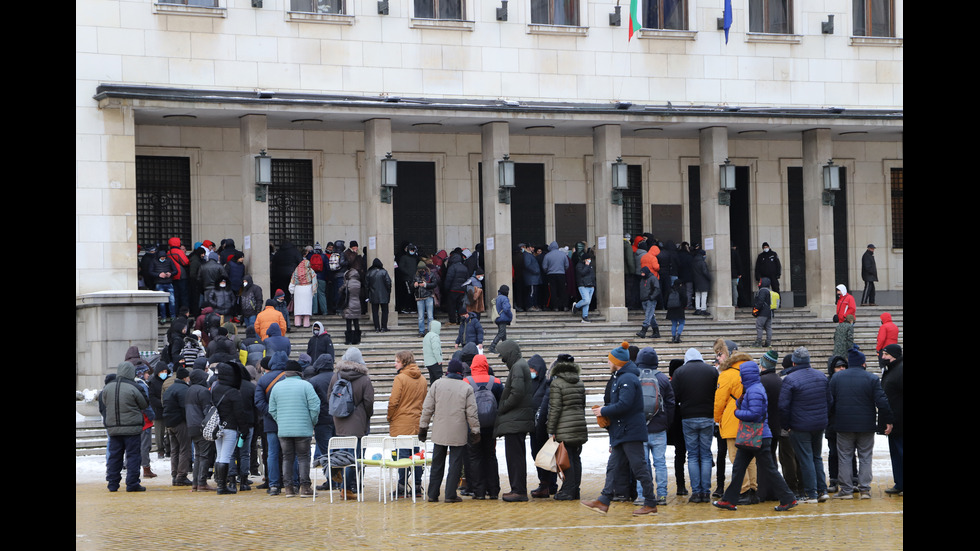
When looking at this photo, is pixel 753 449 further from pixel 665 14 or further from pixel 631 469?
pixel 665 14

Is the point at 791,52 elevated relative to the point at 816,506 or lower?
elevated

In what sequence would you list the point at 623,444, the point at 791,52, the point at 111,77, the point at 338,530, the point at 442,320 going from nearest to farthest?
the point at 338,530
the point at 623,444
the point at 111,77
the point at 442,320
the point at 791,52

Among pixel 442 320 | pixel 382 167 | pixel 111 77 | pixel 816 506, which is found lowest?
pixel 816 506

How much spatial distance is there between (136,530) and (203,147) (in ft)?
Result: 55.4

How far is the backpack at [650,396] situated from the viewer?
1397 cm

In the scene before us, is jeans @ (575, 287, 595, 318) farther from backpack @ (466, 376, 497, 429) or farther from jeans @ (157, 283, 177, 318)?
backpack @ (466, 376, 497, 429)

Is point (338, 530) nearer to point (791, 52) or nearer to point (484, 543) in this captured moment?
point (484, 543)

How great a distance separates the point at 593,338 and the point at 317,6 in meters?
8.96

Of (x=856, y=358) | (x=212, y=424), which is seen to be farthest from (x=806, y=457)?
(x=212, y=424)

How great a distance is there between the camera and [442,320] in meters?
27.6

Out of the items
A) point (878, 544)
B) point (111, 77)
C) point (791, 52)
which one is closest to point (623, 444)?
point (878, 544)

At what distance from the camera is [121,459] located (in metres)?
16.2

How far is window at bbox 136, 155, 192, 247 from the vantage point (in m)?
28.1

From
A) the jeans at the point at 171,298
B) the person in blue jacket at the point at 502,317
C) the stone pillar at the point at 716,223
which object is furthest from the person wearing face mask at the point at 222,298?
the stone pillar at the point at 716,223
